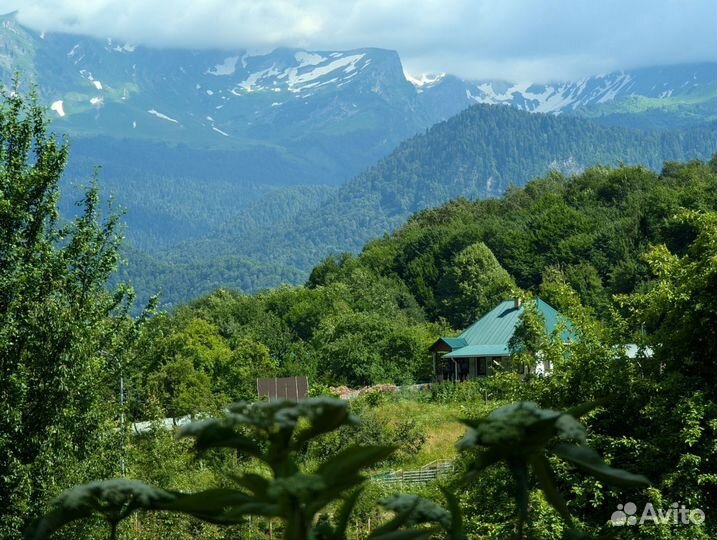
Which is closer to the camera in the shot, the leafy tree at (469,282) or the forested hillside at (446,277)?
the forested hillside at (446,277)

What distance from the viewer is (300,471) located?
227 centimetres

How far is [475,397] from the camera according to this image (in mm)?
45875

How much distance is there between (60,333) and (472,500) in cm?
608

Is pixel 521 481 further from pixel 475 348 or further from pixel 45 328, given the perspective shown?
pixel 475 348

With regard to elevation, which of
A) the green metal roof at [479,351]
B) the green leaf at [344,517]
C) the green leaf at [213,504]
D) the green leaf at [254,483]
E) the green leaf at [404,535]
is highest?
the green metal roof at [479,351]

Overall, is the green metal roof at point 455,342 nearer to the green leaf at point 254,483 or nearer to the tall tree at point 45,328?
the tall tree at point 45,328

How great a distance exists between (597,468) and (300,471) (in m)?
0.58

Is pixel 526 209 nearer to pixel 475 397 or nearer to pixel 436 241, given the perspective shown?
pixel 436 241

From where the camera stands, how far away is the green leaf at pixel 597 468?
2.18 metres

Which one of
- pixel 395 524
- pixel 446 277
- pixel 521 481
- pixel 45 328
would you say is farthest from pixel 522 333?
pixel 446 277

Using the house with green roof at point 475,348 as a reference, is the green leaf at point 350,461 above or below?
below

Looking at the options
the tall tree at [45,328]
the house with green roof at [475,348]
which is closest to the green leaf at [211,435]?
the tall tree at [45,328]

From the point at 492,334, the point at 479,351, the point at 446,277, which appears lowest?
the point at 479,351

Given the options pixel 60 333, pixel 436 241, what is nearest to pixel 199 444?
pixel 60 333
